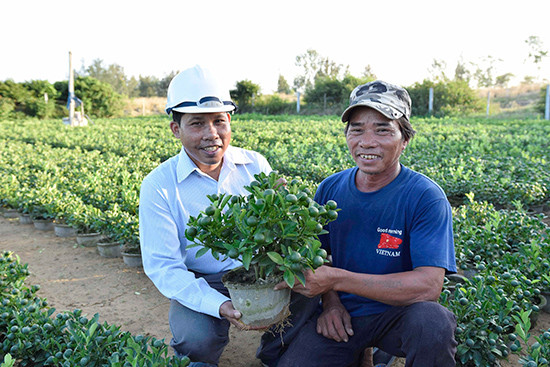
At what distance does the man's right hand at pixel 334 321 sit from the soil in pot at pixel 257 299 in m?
0.30

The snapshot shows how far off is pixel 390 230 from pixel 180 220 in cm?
127

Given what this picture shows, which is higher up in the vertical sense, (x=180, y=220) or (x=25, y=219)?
(x=180, y=220)

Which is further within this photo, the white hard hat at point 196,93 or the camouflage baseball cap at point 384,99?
the white hard hat at point 196,93

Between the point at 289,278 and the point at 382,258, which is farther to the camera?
the point at 382,258

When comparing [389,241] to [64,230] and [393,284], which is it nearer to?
[393,284]

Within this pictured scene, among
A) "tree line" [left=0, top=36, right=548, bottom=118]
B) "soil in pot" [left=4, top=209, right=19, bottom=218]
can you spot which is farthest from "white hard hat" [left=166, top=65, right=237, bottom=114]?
"tree line" [left=0, top=36, right=548, bottom=118]

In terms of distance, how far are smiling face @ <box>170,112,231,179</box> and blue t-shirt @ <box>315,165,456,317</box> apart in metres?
0.80

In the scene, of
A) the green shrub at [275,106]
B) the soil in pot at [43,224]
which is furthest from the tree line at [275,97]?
the soil in pot at [43,224]

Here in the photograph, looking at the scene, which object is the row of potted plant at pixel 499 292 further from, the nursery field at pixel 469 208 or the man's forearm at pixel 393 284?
the man's forearm at pixel 393 284

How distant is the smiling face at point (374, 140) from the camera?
2215mm

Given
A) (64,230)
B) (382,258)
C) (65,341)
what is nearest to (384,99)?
(382,258)

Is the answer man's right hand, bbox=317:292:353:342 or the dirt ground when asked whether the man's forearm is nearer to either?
man's right hand, bbox=317:292:353:342

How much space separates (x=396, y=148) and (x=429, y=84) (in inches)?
1268

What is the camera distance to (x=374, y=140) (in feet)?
7.28
